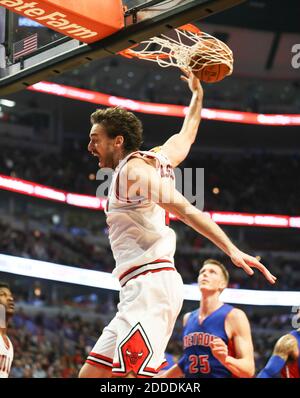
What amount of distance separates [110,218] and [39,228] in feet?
56.6

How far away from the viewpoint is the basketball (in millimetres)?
4750

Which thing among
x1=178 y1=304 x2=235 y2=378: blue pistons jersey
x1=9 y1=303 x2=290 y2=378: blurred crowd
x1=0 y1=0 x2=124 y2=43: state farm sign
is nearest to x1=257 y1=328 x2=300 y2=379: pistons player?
x1=178 y1=304 x2=235 y2=378: blue pistons jersey

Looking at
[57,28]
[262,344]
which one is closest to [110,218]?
[57,28]

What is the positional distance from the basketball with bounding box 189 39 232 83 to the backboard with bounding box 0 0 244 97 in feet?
1.10

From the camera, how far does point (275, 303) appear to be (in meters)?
20.1

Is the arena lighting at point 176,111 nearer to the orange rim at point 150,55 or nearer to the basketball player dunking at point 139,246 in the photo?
the orange rim at point 150,55

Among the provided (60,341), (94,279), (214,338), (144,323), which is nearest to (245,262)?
(144,323)

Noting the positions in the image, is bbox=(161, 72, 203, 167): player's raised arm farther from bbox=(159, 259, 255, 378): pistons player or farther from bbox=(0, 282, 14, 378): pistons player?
bbox=(0, 282, 14, 378): pistons player

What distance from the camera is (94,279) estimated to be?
1895cm

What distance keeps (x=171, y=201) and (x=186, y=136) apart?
3.38 feet

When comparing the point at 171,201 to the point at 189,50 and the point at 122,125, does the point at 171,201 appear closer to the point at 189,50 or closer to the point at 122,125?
the point at 122,125

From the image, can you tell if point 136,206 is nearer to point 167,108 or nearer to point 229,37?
point 167,108
